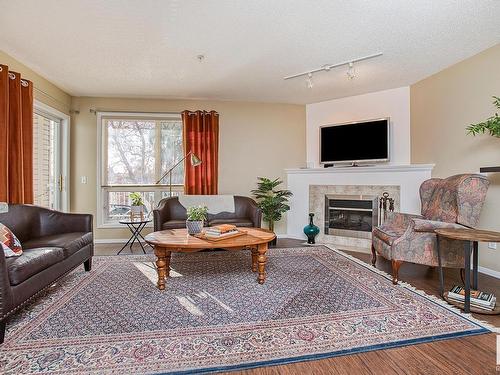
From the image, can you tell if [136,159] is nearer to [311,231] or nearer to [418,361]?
[311,231]

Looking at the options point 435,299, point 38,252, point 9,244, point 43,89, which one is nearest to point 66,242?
point 38,252

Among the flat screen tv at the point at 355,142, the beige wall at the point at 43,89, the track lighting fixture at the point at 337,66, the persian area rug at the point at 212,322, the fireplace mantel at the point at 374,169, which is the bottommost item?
the persian area rug at the point at 212,322

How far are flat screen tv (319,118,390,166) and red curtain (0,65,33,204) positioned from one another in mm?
4345

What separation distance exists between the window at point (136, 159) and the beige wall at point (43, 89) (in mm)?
579

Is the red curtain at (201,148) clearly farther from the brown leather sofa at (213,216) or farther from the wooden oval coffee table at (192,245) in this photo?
the wooden oval coffee table at (192,245)

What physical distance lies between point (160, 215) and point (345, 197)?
311 cm

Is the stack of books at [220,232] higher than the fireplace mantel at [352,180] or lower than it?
lower

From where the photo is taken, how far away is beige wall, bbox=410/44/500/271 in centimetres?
317

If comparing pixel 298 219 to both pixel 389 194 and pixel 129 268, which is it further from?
pixel 129 268

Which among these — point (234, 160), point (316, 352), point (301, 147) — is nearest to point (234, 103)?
point (234, 160)

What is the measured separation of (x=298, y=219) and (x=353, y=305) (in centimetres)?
A: 293

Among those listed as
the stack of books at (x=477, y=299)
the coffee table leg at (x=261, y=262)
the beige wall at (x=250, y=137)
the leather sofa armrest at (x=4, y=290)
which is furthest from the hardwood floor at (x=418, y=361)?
the beige wall at (x=250, y=137)

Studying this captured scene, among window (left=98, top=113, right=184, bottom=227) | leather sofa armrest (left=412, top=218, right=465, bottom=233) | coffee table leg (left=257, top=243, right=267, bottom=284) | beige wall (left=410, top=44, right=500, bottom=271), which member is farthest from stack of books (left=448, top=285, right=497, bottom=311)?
window (left=98, top=113, right=184, bottom=227)

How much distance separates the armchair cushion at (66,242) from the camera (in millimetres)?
2585
